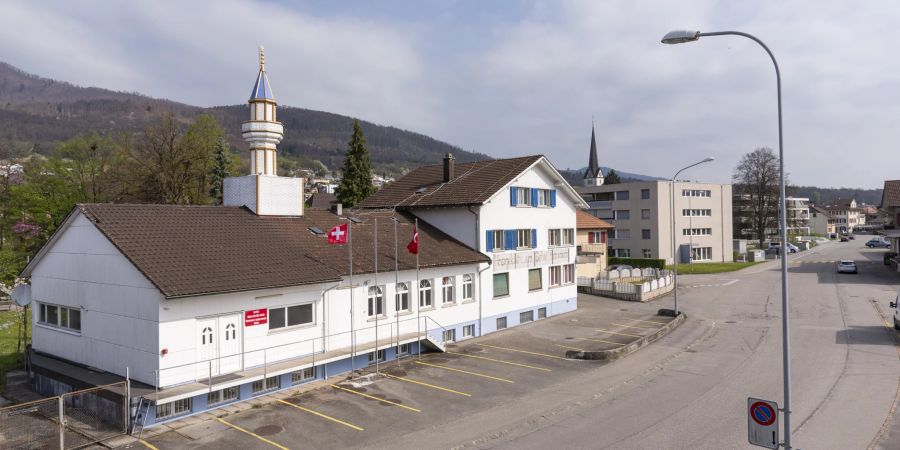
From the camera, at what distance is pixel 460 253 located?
26.4 m

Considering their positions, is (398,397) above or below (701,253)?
below

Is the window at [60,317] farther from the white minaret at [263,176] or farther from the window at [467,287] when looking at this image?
the window at [467,287]

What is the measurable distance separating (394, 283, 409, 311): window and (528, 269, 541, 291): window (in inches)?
379

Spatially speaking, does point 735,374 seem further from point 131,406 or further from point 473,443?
point 131,406

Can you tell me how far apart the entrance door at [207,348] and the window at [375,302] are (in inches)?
247

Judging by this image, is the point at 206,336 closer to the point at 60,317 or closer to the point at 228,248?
the point at 228,248

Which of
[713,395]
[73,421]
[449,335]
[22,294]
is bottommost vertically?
[713,395]

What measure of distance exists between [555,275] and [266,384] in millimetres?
19477

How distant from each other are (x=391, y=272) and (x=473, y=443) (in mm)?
9766

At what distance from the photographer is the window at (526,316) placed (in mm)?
29997

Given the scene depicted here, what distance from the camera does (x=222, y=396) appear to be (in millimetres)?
16516

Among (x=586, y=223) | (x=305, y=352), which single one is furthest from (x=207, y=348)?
(x=586, y=223)

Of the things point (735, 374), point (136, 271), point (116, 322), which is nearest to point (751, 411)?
point (735, 374)

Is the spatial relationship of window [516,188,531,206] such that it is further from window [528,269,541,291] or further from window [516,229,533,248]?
window [528,269,541,291]
